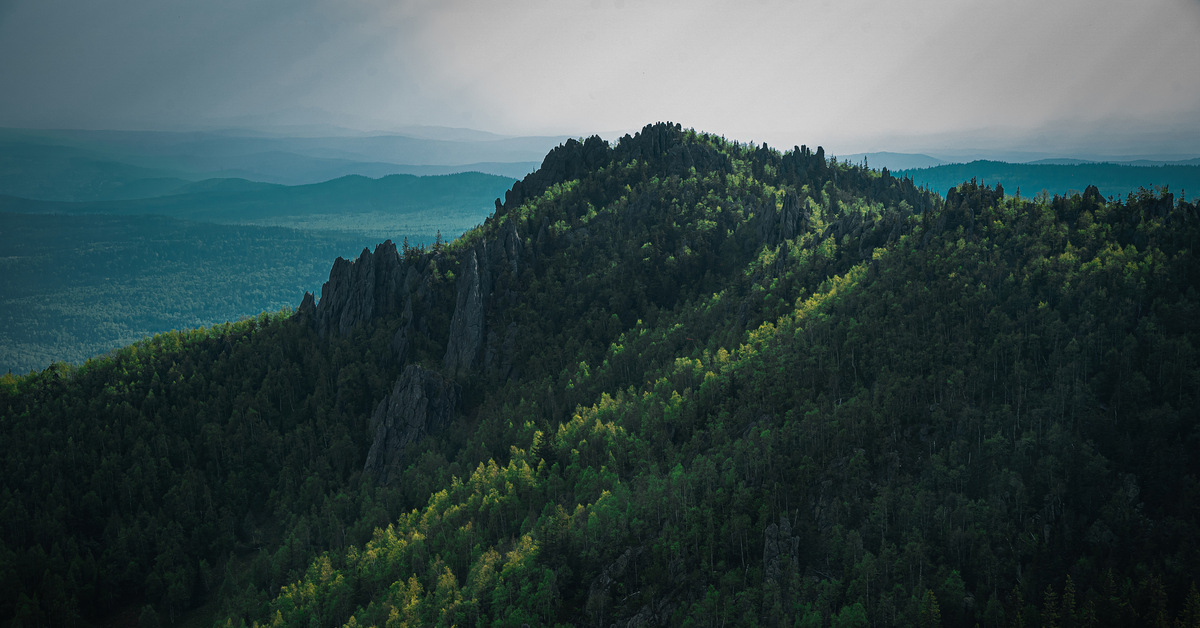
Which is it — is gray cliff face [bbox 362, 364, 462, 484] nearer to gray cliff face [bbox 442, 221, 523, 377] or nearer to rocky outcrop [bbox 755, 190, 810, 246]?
gray cliff face [bbox 442, 221, 523, 377]

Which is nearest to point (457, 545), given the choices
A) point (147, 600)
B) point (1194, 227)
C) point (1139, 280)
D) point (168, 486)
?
point (147, 600)

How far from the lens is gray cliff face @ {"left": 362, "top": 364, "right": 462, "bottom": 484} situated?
174750mm

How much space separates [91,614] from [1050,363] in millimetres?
181176

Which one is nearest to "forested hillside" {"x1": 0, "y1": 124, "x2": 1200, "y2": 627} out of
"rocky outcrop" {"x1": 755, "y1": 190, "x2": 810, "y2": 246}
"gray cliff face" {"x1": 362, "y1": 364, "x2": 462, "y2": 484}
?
"gray cliff face" {"x1": 362, "y1": 364, "x2": 462, "y2": 484}

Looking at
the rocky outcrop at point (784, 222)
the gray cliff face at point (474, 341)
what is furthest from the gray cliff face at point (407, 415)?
the rocky outcrop at point (784, 222)

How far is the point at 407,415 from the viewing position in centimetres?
17925

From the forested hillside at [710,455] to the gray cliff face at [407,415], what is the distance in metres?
0.68

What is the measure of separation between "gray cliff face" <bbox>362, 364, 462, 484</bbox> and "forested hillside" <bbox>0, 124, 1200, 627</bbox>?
0.68 meters

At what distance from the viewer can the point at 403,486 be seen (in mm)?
162625

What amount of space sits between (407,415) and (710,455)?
3299 inches

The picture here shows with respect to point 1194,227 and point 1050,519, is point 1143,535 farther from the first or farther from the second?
point 1194,227

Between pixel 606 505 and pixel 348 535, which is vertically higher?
pixel 606 505

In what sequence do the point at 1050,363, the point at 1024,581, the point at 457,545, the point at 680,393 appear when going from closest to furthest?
the point at 1024,581, the point at 1050,363, the point at 457,545, the point at 680,393

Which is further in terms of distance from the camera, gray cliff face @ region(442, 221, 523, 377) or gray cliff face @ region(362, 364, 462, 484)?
gray cliff face @ region(442, 221, 523, 377)
